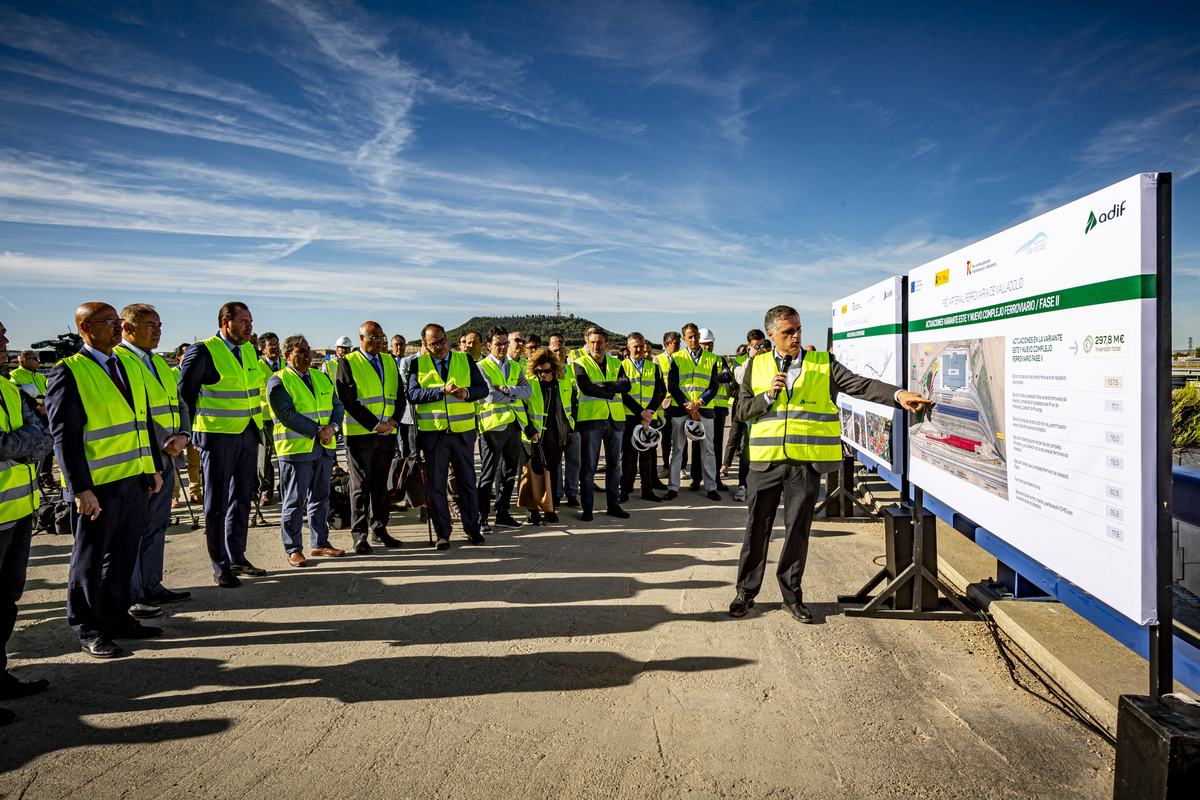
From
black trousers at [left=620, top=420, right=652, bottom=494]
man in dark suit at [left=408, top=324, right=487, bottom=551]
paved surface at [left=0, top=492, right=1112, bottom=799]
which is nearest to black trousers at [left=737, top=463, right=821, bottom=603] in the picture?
paved surface at [left=0, top=492, right=1112, bottom=799]

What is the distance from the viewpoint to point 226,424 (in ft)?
17.6

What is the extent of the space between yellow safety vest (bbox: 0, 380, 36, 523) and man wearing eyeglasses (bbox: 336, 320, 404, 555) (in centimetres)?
283

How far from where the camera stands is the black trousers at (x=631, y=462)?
8391mm

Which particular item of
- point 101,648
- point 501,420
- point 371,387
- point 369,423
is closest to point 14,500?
point 101,648

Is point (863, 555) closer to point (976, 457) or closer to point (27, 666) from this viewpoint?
point (976, 457)

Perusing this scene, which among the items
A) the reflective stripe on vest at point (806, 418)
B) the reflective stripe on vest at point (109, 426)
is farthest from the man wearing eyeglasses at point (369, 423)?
the reflective stripe on vest at point (806, 418)

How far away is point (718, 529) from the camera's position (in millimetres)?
7152

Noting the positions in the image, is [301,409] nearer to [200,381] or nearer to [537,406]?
[200,381]

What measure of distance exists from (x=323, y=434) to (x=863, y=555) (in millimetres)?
5401

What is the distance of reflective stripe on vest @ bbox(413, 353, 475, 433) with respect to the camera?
6.29 m

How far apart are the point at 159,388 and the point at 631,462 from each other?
5.45 meters

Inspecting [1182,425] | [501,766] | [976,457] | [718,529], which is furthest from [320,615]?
[1182,425]

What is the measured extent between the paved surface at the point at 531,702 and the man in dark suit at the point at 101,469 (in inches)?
11.3

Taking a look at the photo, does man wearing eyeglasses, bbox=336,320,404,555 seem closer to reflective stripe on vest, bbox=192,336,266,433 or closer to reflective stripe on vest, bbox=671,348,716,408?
reflective stripe on vest, bbox=192,336,266,433
